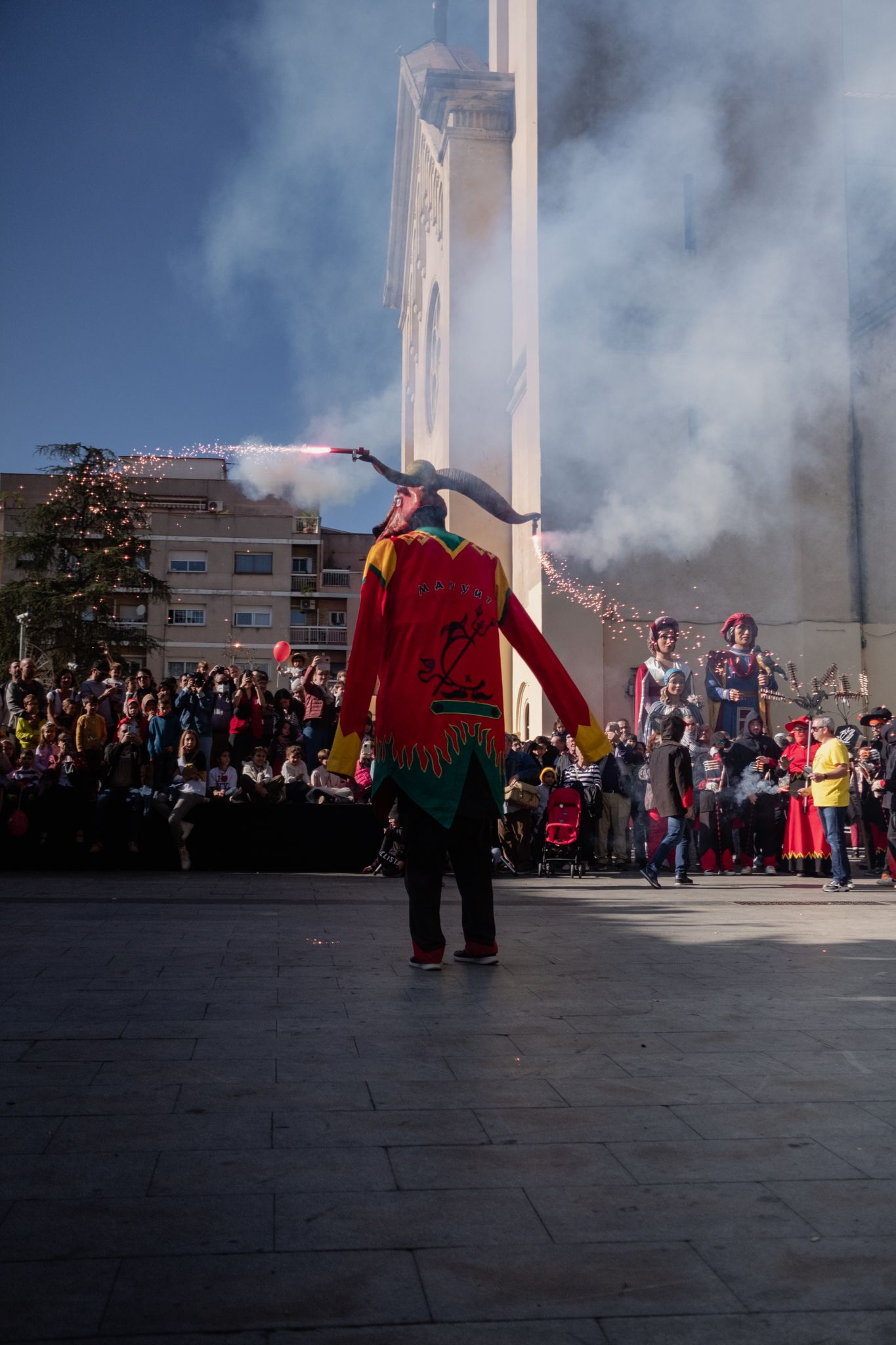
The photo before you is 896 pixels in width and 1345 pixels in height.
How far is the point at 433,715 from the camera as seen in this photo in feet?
19.5

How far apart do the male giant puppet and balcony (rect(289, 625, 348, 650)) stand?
6502cm

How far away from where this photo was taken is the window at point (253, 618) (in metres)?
69.7

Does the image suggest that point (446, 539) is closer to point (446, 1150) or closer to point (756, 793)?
point (446, 1150)

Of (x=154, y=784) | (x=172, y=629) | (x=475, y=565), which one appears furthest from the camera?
(x=172, y=629)

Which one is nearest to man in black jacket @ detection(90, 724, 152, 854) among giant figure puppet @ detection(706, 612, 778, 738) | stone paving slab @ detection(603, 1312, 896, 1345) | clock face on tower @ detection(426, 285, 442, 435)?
giant figure puppet @ detection(706, 612, 778, 738)

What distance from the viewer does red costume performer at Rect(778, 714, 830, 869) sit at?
13711 mm

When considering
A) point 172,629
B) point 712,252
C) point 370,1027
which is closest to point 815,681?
point 712,252

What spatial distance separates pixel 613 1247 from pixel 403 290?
36908 millimetres

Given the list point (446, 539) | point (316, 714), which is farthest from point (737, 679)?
point (446, 539)

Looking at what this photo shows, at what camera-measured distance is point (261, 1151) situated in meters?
3.03

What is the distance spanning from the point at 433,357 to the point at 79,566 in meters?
15.0

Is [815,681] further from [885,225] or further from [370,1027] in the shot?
[370,1027]

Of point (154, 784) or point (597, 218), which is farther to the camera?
point (597, 218)

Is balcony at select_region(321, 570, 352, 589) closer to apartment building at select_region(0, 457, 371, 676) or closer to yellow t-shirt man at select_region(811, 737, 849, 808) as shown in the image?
apartment building at select_region(0, 457, 371, 676)
